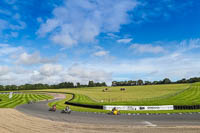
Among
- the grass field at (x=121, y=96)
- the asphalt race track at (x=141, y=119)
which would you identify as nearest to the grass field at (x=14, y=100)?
the grass field at (x=121, y=96)

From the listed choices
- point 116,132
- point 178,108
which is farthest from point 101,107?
point 116,132

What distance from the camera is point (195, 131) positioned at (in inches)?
579

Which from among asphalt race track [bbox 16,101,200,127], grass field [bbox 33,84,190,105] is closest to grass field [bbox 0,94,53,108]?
grass field [bbox 33,84,190,105]

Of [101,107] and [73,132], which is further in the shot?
[101,107]

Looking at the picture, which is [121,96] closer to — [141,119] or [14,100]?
[14,100]

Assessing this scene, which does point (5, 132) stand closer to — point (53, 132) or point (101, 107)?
point (53, 132)

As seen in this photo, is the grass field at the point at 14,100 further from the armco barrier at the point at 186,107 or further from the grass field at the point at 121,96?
the armco barrier at the point at 186,107

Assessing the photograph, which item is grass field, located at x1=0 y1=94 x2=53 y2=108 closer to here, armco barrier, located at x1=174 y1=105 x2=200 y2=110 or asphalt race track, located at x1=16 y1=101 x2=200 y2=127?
asphalt race track, located at x1=16 y1=101 x2=200 y2=127

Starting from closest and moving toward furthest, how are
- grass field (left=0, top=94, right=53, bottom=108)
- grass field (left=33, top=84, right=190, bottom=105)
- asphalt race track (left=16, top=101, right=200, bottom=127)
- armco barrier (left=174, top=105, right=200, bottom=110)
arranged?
asphalt race track (left=16, top=101, right=200, bottom=127)
armco barrier (left=174, top=105, right=200, bottom=110)
grass field (left=0, top=94, right=53, bottom=108)
grass field (left=33, top=84, right=190, bottom=105)

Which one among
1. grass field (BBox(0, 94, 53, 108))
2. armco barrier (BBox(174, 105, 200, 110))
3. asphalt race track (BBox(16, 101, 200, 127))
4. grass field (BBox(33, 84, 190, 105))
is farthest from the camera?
grass field (BBox(33, 84, 190, 105))

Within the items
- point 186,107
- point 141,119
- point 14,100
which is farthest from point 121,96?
point 141,119

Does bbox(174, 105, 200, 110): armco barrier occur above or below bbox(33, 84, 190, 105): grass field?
above

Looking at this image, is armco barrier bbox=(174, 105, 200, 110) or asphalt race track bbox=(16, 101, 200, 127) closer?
asphalt race track bbox=(16, 101, 200, 127)

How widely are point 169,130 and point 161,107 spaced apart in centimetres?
1631
